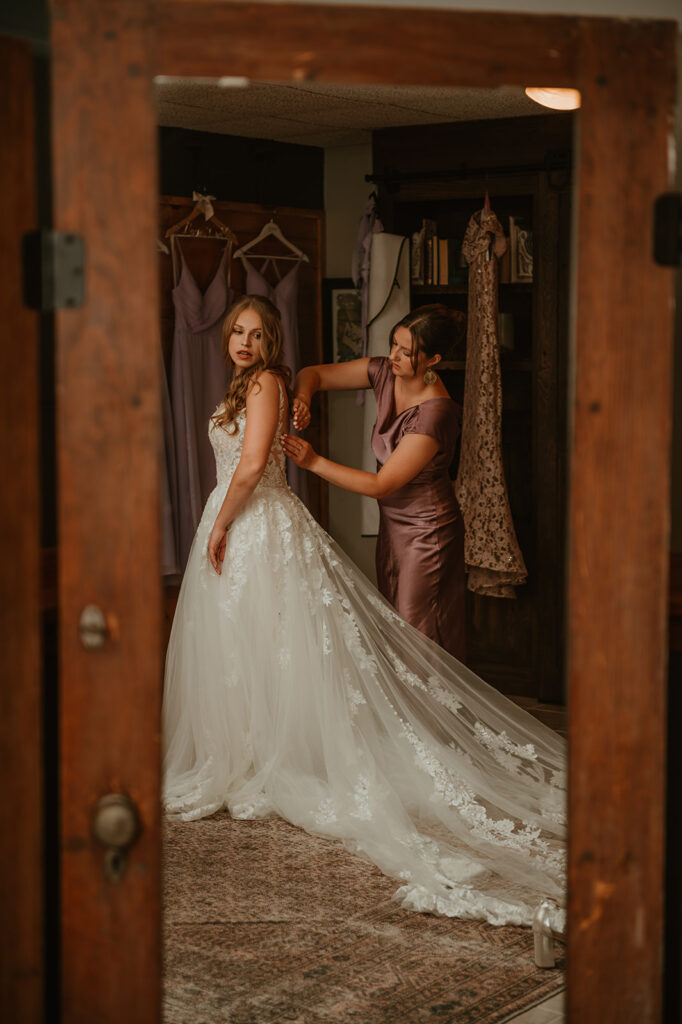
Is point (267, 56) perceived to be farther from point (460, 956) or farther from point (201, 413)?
point (201, 413)

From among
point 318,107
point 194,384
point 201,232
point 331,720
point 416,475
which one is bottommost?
point 331,720

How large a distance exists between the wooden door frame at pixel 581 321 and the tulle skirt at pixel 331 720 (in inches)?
68.5

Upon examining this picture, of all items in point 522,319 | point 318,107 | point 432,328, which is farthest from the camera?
point 522,319

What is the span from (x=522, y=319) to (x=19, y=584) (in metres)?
4.45

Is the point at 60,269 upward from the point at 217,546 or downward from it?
upward

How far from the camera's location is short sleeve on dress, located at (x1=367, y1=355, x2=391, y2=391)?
14.9 feet

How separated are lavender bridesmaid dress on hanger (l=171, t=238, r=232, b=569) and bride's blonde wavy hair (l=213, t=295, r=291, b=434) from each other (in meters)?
1.15

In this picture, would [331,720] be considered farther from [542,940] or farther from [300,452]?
[542,940]

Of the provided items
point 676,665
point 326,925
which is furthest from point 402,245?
point 676,665

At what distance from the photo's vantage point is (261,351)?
4.19 metres

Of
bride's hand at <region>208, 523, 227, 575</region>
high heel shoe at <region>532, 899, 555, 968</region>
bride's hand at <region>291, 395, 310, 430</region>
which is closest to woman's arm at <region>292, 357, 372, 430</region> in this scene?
bride's hand at <region>291, 395, 310, 430</region>

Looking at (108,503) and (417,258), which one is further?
(417,258)

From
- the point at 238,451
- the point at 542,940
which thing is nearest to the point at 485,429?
the point at 238,451

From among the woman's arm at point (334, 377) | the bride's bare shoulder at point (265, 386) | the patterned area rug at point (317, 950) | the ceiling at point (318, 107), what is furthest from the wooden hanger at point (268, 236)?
the patterned area rug at point (317, 950)
